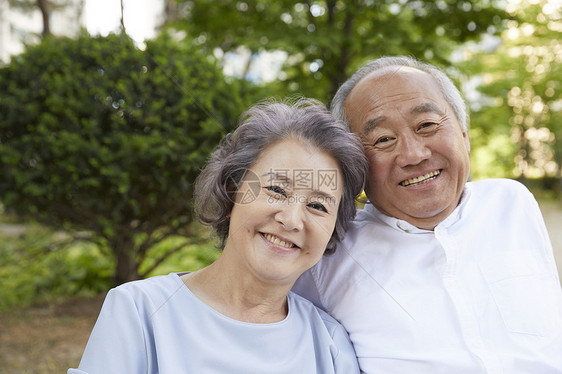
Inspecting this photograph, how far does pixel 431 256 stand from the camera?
2.05 metres

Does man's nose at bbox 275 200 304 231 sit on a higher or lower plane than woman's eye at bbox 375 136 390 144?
lower

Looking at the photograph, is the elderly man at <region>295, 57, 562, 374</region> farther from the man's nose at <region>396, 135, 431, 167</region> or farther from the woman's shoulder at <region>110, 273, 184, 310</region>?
the woman's shoulder at <region>110, 273, 184, 310</region>

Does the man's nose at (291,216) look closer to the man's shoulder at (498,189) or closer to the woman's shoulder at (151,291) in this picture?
the woman's shoulder at (151,291)

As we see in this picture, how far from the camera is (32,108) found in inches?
143

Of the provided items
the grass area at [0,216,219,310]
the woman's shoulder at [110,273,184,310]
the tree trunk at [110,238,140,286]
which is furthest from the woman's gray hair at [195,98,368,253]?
the grass area at [0,216,219,310]

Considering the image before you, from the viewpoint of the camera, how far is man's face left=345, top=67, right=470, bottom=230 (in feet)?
6.73

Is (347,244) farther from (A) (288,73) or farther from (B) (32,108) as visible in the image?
(A) (288,73)

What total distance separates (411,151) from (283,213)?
0.64 m

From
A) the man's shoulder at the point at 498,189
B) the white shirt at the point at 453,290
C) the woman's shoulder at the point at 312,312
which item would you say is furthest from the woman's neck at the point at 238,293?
the man's shoulder at the point at 498,189

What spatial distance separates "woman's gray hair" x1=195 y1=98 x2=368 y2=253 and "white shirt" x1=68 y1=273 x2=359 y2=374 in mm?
356

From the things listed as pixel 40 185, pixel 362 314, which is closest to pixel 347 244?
pixel 362 314

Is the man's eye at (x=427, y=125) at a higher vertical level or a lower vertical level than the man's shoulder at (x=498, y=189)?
higher

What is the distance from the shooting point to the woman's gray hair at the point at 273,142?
1.85 meters

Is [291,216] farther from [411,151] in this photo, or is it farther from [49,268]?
[49,268]
